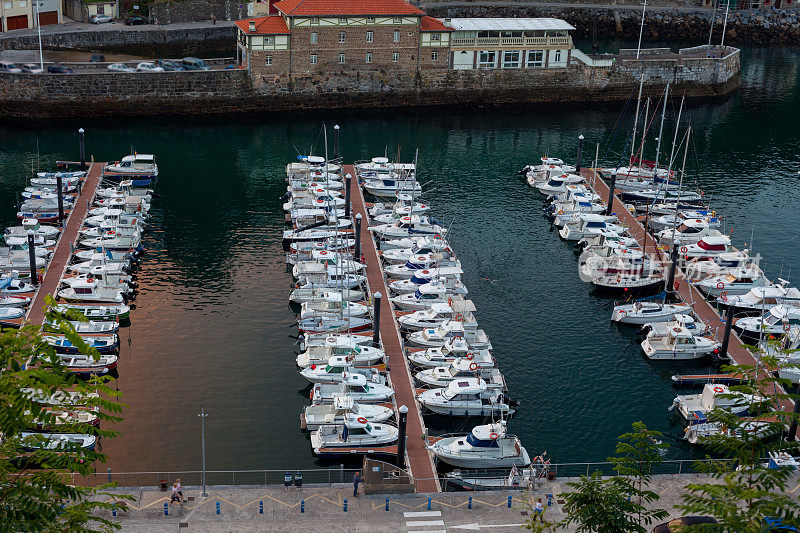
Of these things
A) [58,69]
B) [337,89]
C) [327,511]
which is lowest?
[327,511]

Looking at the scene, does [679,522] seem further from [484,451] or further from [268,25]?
[268,25]

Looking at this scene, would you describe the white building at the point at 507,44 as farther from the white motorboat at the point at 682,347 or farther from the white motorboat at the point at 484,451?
the white motorboat at the point at 484,451

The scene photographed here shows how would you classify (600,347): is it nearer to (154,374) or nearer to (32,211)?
(154,374)

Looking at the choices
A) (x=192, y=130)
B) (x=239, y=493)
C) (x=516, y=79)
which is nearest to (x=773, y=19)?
(x=516, y=79)

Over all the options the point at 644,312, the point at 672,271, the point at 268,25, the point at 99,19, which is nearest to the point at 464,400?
the point at 644,312

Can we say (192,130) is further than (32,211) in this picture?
A: Yes

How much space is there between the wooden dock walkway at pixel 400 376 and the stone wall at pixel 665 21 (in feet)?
310

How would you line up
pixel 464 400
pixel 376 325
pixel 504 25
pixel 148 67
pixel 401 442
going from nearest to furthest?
pixel 401 442 < pixel 464 400 < pixel 376 325 < pixel 148 67 < pixel 504 25

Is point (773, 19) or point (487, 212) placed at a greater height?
point (773, 19)

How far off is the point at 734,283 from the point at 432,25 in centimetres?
6471

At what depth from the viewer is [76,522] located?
2806 cm

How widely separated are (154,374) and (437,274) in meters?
23.2

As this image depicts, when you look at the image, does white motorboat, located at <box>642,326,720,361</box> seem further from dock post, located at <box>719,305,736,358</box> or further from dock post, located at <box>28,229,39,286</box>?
dock post, located at <box>28,229,39,286</box>

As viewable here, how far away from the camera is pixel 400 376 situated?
67.0 metres
